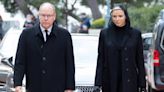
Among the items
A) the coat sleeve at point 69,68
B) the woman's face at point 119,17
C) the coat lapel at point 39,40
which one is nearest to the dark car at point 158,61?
the woman's face at point 119,17

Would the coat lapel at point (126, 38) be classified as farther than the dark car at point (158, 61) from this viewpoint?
No

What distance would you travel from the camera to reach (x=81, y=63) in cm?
1101

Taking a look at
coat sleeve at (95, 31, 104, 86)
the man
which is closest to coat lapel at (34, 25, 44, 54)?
the man

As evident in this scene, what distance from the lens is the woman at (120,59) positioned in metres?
7.83

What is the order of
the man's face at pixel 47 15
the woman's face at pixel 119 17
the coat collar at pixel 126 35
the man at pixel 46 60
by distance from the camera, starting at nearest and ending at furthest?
1. the man's face at pixel 47 15
2. the man at pixel 46 60
3. the woman's face at pixel 119 17
4. the coat collar at pixel 126 35

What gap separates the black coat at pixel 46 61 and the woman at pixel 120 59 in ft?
2.35

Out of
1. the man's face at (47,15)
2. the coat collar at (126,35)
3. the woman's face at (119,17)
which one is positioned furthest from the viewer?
the coat collar at (126,35)

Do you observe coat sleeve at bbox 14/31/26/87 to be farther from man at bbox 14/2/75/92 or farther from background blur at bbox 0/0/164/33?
background blur at bbox 0/0/164/33

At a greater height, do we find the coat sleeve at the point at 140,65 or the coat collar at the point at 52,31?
the coat collar at the point at 52,31

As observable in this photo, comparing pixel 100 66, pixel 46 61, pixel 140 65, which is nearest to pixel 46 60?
pixel 46 61

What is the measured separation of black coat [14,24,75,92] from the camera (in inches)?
285

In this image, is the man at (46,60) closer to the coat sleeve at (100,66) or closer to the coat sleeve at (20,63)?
the coat sleeve at (20,63)

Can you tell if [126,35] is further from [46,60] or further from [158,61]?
[158,61]

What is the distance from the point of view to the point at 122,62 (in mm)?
7852
